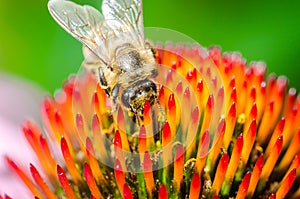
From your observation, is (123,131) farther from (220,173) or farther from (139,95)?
(220,173)

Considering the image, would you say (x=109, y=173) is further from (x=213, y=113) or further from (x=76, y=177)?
(x=213, y=113)

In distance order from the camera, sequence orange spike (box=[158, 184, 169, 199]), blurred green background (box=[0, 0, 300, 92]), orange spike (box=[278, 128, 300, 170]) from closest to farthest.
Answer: orange spike (box=[158, 184, 169, 199]) → orange spike (box=[278, 128, 300, 170]) → blurred green background (box=[0, 0, 300, 92])

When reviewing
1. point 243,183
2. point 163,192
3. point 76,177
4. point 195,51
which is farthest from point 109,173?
point 195,51

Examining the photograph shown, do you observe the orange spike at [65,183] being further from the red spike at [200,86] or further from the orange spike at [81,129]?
the red spike at [200,86]

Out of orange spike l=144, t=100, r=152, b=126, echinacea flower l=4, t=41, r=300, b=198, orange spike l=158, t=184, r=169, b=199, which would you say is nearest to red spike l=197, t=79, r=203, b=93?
echinacea flower l=4, t=41, r=300, b=198

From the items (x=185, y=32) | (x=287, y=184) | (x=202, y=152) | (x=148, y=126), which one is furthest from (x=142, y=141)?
(x=185, y=32)

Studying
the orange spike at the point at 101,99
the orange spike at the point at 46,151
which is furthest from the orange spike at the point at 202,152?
the orange spike at the point at 46,151

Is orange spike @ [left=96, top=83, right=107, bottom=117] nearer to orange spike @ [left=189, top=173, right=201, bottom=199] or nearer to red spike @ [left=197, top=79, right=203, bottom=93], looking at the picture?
red spike @ [left=197, top=79, right=203, bottom=93]
